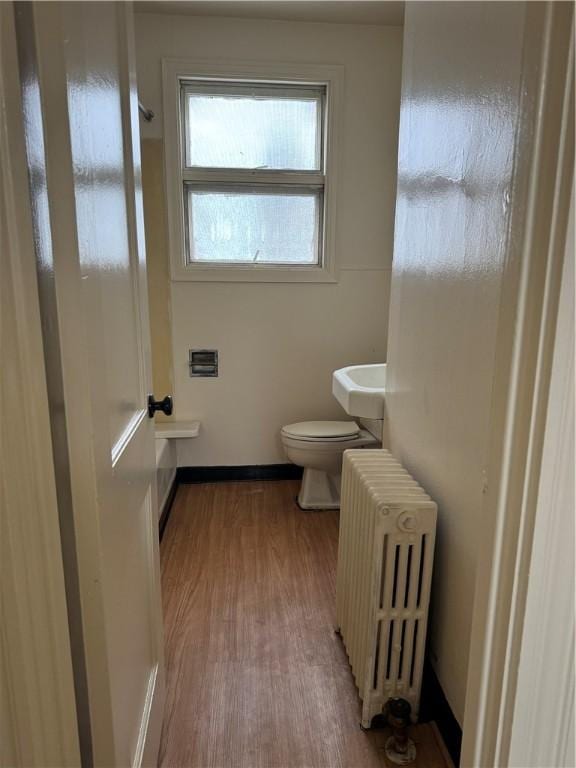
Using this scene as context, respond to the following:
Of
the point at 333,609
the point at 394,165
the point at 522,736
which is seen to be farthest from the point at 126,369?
the point at 394,165

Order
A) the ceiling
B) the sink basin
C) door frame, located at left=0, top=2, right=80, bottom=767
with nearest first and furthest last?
door frame, located at left=0, top=2, right=80, bottom=767 < the sink basin < the ceiling

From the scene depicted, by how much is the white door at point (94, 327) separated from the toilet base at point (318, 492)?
176 centimetres

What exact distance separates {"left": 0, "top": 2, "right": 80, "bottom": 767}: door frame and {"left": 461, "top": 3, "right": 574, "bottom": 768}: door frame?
644mm

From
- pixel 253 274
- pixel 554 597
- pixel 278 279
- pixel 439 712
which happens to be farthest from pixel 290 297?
pixel 554 597

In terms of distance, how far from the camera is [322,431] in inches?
→ 108

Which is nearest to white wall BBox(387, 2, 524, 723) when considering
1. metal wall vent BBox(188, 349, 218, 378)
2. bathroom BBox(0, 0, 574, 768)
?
bathroom BBox(0, 0, 574, 768)

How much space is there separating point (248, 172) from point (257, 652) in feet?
8.03

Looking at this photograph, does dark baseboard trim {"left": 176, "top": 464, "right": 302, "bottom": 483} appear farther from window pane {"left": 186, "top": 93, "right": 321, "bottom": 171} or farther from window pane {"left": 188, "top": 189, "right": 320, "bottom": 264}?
window pane {"left": 186, "top": 93, "right": 321, "bottom": 171}

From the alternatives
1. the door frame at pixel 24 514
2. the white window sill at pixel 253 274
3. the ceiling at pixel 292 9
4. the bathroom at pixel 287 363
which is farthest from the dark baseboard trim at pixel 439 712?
the ceiling at pixel 292 9

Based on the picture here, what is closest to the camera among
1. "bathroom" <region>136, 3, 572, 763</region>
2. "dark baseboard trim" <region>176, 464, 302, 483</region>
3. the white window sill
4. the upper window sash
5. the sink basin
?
the sink basin

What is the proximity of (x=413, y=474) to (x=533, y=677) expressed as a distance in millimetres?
866

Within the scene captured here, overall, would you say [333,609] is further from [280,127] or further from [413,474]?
[280,127]

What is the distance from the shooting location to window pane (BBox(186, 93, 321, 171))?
9.34ft

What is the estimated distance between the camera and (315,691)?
1537 millimetres
